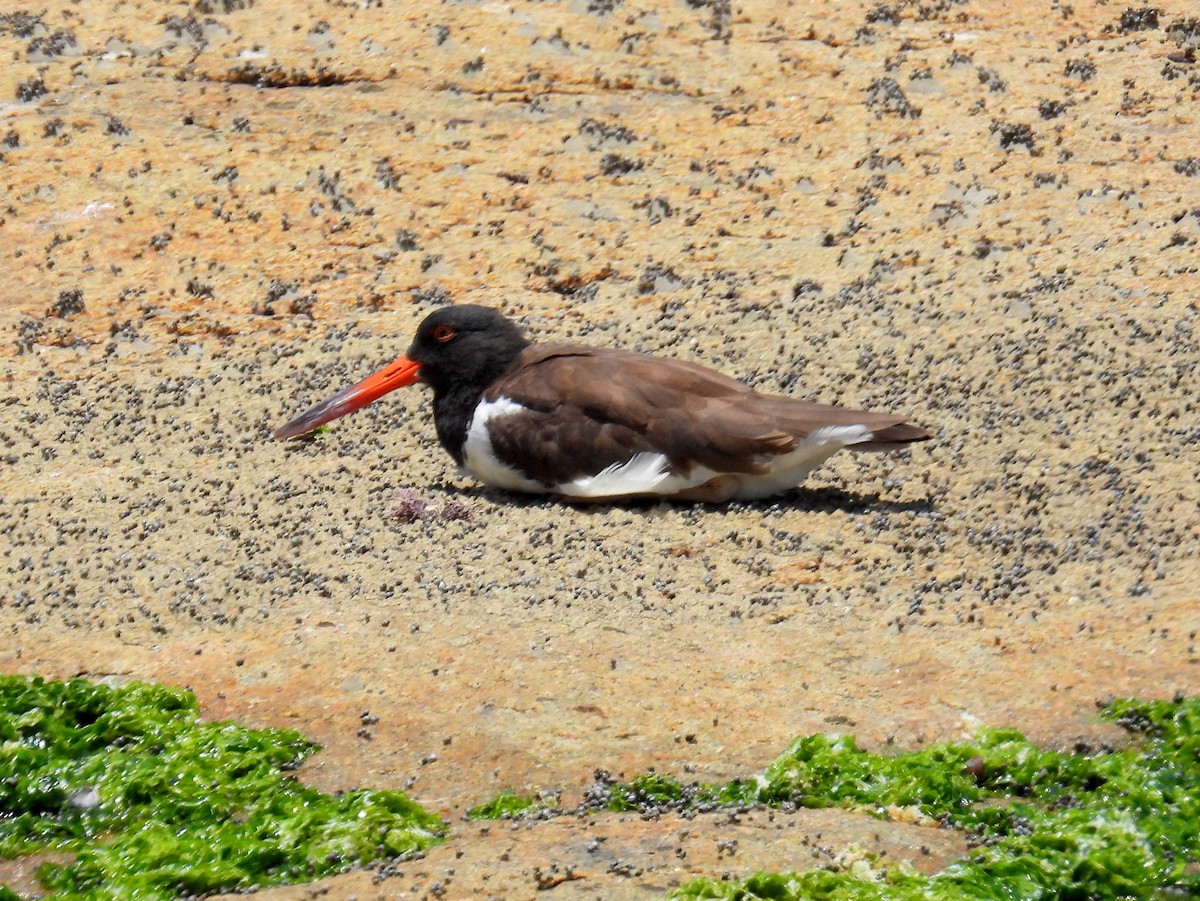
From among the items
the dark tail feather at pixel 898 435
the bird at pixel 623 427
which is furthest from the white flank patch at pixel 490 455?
the dark tail feather at pixel 898 435

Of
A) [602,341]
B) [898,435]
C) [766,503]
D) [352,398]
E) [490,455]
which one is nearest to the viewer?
[898,435]

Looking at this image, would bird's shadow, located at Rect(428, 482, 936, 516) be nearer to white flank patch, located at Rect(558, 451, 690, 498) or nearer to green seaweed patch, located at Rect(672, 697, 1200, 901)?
white flank patch, located at Rect(558, 451, 690, 498)

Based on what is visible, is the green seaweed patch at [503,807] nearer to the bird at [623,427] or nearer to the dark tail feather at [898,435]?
the bird at [623,427]

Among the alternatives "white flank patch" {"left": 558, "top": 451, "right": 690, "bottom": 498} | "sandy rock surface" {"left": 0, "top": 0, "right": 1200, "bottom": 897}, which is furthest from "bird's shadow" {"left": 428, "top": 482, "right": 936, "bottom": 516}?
"white flank patch" {"left": 558, "top": 451, "right": 690, "bottom": 498}

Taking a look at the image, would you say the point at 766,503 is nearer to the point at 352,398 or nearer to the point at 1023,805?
the point at 352,398

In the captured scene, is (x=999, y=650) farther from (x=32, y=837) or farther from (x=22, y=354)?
(x=22, y=354)

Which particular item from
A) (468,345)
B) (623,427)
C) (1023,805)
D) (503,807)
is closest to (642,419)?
(623,427)

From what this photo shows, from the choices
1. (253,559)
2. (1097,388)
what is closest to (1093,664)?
(1097,388)
